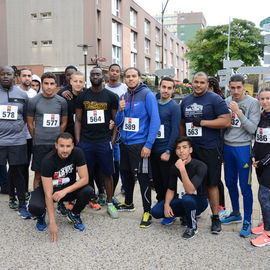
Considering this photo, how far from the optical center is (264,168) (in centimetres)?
343

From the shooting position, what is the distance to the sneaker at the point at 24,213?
4143mm

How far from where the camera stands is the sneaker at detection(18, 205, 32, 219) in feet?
13.6

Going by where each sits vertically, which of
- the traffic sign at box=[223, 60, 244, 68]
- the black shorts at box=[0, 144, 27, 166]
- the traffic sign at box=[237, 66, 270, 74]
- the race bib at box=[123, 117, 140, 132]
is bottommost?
the black shorts at box=[0, 144, 27, 166]

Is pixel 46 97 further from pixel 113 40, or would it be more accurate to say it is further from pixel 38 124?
pixel 113 40

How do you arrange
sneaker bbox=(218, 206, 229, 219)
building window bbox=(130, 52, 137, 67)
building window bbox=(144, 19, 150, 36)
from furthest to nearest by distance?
building window bbox=(144, 19, 150, 36) < building window bbox=(130, 52, 137, 67) < sneaker bbox=(218, 206, 229, 219)

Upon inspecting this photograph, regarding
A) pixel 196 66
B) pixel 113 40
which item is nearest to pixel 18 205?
pixel 113 40

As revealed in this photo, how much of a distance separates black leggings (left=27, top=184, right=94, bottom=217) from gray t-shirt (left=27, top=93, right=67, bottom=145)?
732 mm

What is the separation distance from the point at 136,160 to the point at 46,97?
5.18 feet

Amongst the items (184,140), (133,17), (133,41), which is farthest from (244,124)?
(133,17)

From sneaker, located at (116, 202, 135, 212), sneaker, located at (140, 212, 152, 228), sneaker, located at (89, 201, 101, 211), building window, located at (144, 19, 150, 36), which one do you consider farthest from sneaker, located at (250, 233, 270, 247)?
building window, located at (144, 19, 150, 36)

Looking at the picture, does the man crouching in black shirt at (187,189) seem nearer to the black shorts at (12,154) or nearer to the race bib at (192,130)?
the race bib at (192,130)

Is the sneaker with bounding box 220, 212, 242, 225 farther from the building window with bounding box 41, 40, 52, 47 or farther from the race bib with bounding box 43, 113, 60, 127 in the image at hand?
the building window with bounding box 41, 40, 52, 47

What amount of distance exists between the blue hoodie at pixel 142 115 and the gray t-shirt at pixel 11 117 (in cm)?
148

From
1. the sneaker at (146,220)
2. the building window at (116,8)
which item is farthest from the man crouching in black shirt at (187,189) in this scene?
the building window at (116,8)
